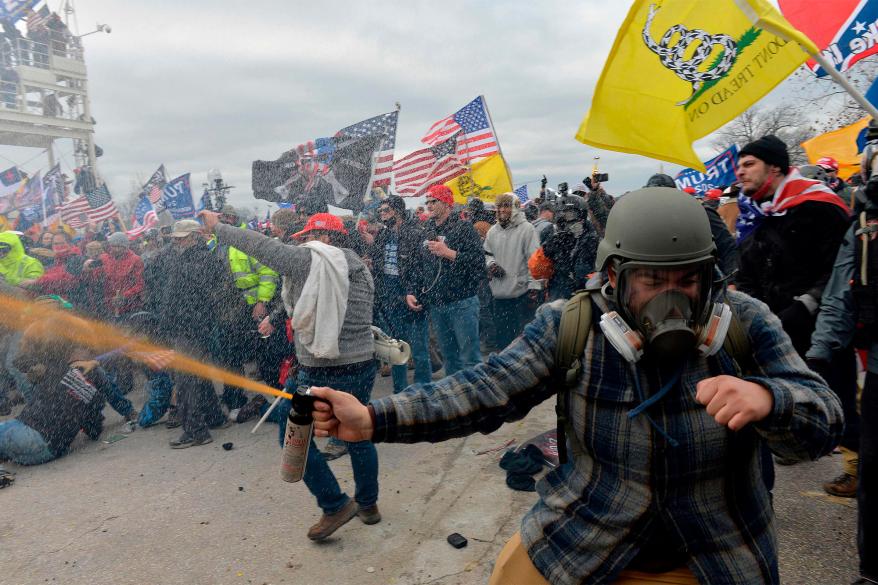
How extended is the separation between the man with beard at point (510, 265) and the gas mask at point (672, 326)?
5.39m

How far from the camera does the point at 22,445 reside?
570 cm

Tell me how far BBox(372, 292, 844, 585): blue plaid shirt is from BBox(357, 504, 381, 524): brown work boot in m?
2.63

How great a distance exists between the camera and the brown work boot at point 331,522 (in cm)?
395

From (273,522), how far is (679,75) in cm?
405

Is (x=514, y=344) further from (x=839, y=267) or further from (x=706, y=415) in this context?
(x=839, y=267)

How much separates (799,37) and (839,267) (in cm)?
123

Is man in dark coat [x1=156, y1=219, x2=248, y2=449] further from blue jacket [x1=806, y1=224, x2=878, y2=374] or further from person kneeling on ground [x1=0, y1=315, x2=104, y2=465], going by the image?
blue jacket [x1=806, y1=224, x2=878, y2=374]

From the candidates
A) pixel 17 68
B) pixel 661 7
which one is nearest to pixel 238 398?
pixel 661 7

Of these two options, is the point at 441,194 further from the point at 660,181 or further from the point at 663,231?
the point at 663,231

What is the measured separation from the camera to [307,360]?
4.18 meters

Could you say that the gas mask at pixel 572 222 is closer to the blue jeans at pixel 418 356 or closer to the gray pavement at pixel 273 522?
the blue jeans at pixel 418 356

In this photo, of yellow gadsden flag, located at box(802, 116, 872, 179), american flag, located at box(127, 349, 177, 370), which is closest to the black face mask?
american flag, located at box(127, 349, 177, 370)

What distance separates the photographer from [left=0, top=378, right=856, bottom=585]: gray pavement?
3584mm

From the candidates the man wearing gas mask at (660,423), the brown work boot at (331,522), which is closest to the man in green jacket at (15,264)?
the brown work boot at (331,522)
